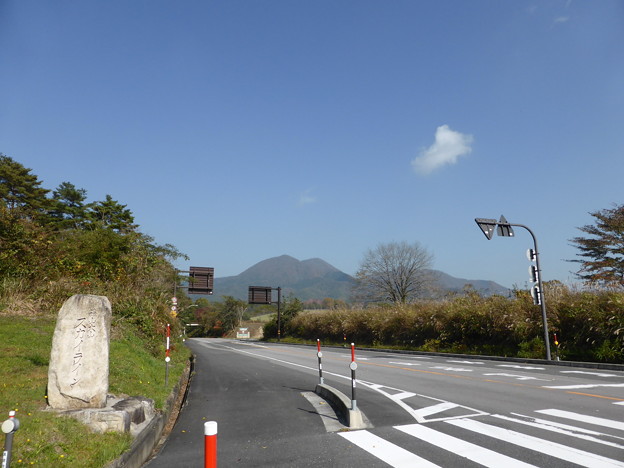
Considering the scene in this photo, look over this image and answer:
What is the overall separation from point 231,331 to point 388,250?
43900 millimetres

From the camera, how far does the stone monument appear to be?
21.0 feet

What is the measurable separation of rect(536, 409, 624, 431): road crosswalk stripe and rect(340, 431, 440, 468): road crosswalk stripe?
3.47 m

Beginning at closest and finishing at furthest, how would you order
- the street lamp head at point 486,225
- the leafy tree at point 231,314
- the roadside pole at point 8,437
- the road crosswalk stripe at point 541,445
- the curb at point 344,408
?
the roadside pole at point 8,437 → the road crosswalk stripe at point 541,445 → the curb at point 344,408 → the street lamp head at point 486,225 → the leafy tree at point 231,314

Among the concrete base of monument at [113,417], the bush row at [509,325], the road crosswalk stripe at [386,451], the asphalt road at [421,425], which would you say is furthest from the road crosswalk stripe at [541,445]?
the bush row at [509,325]

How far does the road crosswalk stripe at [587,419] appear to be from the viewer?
645cm

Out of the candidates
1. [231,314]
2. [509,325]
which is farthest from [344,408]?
[231,314]

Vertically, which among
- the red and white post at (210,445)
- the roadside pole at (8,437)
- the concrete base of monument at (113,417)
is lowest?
the concrete base of monument at (113,417)

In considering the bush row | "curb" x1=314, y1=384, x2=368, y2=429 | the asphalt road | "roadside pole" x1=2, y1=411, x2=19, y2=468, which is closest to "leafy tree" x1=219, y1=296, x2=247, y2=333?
the bush row

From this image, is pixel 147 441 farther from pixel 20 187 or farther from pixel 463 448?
pixel 20 187

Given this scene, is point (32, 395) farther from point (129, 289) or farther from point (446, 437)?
point (129, 289)

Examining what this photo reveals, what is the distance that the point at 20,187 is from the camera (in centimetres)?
4597

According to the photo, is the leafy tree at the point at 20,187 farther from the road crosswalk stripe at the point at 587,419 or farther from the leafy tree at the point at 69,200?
the road crosswalk stripe at the point at 587,419

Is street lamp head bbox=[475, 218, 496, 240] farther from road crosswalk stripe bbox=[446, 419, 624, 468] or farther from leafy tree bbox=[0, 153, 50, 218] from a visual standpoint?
leafy tree bbox=[0, 153, 50, 218]

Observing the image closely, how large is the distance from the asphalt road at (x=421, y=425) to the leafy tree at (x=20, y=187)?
141ft
